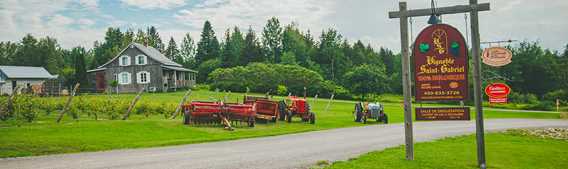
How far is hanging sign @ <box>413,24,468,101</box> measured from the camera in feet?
35.2

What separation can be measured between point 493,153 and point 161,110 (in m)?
18.5

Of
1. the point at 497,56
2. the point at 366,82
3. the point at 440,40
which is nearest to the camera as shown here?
the point at 440,40

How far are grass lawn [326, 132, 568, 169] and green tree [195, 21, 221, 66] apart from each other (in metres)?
85.5

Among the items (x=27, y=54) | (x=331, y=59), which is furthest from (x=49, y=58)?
(x=331, y=59)

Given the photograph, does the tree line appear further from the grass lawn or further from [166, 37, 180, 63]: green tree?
the grass lawn

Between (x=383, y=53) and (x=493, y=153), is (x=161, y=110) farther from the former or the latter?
(x=383, y=53)

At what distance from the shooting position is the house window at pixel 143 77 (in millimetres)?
56656

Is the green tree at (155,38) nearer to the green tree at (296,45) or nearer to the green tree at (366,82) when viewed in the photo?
the green tree at (296,45)

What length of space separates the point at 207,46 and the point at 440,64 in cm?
9549

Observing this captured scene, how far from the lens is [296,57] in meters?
95.6

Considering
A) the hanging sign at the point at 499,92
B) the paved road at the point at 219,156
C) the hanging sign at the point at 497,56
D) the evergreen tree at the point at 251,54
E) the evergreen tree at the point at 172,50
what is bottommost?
the paved road at the point at 219,156

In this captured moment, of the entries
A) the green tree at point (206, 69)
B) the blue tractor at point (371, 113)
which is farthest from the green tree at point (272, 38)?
the blue tractor at point (371, 113)

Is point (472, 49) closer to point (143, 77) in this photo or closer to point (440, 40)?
point (440, 40)

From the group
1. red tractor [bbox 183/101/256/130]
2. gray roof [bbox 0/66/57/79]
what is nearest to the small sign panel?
red tractor [bbox 183/101/256/130]
